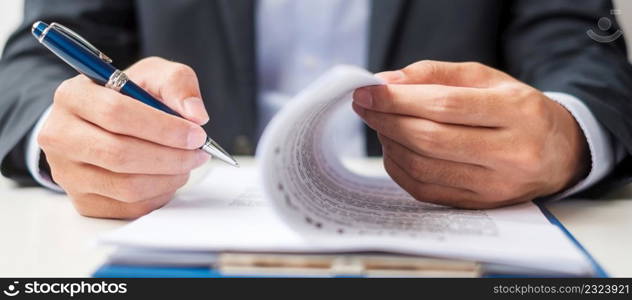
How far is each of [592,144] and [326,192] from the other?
27 cm

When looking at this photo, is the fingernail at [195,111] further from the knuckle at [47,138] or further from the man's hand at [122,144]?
the knuckle at [47,138]

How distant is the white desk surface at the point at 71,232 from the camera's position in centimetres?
37

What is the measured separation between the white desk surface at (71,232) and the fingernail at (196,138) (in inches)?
3.6

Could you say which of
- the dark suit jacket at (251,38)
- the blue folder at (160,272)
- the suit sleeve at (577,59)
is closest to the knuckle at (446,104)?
the blue folder at (160,272)

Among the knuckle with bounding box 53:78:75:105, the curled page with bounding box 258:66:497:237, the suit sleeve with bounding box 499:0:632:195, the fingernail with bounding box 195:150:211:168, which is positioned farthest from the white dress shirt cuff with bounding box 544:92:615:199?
the knuckle with bounding box 53:78:75:105

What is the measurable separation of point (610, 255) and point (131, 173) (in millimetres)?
345

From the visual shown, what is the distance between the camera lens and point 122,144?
0.43m

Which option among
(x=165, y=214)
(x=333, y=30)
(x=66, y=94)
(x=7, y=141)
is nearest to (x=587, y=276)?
(x=165, y=214)

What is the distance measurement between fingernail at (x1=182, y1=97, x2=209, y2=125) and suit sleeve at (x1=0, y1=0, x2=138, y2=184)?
23 centimetres

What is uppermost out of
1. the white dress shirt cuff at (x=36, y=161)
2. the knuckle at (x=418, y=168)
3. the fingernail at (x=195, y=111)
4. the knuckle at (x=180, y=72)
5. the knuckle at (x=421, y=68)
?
the knuckle at (x=421, y=68)

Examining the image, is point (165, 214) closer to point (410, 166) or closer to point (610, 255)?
point (410, 166)

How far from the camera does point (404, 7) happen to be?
2.84 ft

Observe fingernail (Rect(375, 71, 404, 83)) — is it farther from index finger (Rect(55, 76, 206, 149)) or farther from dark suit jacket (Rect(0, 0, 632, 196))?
dark suit jacket (Rect(0, 0, 632, 196))

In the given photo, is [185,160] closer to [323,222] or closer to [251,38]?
[323,222]
